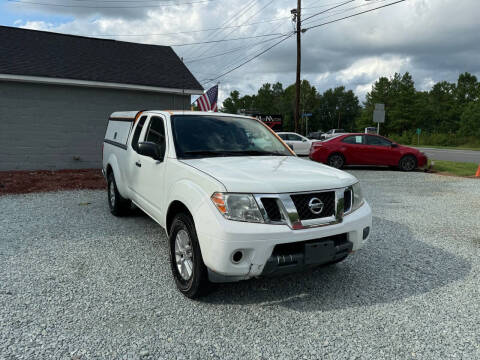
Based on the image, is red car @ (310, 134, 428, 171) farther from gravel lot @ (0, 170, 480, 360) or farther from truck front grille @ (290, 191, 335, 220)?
truck front grille @ (290, 191, 335, 220)

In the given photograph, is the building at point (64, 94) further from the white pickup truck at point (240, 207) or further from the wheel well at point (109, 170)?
the white pickup truck at point (240, 207)

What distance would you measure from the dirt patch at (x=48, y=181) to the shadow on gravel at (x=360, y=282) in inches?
279

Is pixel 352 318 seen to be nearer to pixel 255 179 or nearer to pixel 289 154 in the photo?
pixel 255 179

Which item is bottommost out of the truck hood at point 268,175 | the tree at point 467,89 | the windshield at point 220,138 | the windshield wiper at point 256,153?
the truck hood at point 268,175

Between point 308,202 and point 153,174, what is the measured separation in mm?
2048

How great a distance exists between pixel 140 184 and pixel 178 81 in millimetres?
10208

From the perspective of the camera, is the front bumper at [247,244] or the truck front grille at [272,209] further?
the truck front grille at [272,209]

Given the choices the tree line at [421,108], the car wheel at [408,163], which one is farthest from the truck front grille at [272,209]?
the tree line at [421,108]

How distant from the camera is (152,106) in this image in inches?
540

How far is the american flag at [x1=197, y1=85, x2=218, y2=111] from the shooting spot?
1678cm

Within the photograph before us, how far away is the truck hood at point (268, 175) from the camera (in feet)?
9.61

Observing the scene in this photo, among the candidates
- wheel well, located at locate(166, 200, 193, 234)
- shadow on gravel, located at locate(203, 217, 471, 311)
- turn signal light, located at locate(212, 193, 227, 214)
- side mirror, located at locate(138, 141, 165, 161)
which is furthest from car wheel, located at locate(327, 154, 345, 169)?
turn signal light, located at locate(212, 193, 227, 214)

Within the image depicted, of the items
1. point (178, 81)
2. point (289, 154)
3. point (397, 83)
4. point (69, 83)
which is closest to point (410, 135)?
point (397, 83)

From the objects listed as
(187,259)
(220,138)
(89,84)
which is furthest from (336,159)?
(187,259)
